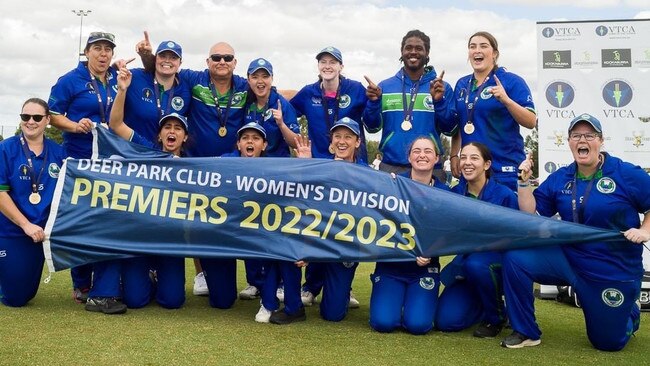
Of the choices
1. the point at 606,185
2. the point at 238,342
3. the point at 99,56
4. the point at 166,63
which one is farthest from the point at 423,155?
the point at 99,56

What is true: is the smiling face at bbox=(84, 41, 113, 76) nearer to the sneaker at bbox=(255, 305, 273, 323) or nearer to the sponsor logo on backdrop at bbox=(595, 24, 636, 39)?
the sneaker at bbox=(255, 305, 273, 323)

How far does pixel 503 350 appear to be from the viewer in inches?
210

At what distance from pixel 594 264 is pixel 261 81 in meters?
3.61

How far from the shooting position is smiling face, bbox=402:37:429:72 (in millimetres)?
6902

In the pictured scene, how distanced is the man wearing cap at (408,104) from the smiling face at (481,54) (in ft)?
1.35

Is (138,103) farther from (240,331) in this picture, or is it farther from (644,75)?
(644,75)

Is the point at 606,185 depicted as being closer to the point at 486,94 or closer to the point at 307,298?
the point at 486,94

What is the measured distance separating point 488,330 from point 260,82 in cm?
327

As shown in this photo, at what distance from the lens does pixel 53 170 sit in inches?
252

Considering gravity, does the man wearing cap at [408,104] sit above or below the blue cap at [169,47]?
below

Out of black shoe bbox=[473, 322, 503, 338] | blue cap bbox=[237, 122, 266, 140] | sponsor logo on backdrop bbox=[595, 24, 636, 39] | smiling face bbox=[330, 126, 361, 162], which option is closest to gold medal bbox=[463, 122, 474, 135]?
smiling face bbox=[330, 126, 361, 162]

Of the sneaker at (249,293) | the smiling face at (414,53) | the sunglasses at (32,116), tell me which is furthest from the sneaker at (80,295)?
the smiling face at (414,53)

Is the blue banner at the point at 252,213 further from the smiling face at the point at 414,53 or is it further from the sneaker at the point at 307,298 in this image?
the smiling face at the point at 414,53

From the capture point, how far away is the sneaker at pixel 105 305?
6129mm
